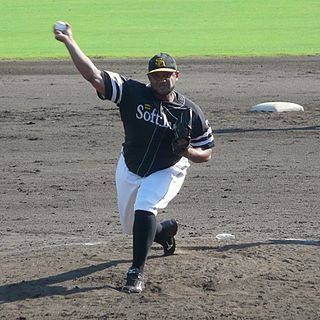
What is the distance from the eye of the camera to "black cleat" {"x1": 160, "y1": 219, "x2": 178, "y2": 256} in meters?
7.68

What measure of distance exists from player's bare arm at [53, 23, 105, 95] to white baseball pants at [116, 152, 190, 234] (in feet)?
2.29

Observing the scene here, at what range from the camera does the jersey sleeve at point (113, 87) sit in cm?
700

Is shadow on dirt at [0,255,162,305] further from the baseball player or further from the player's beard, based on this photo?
the player's beard

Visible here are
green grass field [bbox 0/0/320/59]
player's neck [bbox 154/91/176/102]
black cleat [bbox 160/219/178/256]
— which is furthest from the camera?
green grass field [bbox 0/0/320/59]

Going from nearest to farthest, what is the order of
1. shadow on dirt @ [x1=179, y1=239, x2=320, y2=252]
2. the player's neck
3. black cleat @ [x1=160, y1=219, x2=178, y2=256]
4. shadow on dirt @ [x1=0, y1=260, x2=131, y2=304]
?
shadow on dirt @ [x1=0, y1=260, x2=131, y2=304]
the player's neck
black cleat @ [x1=160, y1=219, x2=178, y2=256]
shadow on dirt @ [x1=179, y1=239, x2=320, y2=252]

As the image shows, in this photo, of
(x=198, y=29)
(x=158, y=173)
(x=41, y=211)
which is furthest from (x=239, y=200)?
(x=198, y=29)

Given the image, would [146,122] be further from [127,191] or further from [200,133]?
[127,191]

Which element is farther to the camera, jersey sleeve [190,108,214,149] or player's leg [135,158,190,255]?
jersey sleeve [190,108,214,149]

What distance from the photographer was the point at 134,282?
687 centimetres

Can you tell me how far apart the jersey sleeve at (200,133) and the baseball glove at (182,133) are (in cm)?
25

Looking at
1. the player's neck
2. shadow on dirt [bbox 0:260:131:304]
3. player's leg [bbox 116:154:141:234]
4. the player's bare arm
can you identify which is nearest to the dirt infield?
shadow on dirt [bbox 0:260:131:304]

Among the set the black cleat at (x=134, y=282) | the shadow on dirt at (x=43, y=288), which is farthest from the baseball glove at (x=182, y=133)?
the shadow on dirt at (x=43, y=288)

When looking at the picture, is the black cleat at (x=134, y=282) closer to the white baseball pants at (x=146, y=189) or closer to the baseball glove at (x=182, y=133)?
the white baseball pants at (x=146, y=189)

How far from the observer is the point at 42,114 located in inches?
642
